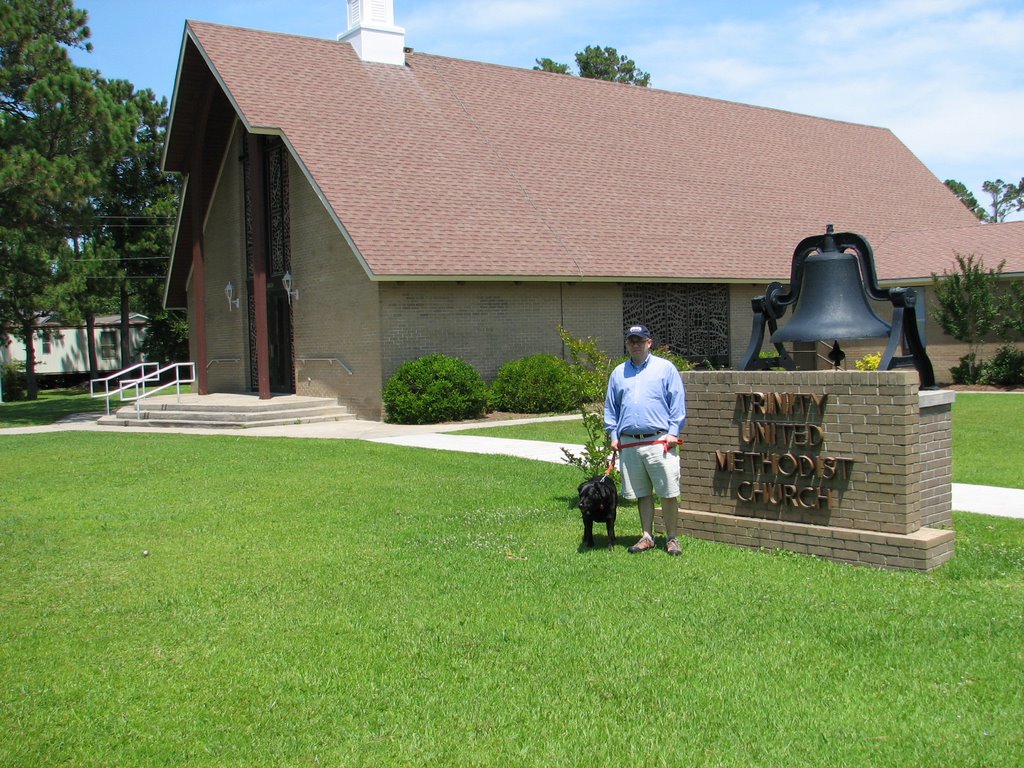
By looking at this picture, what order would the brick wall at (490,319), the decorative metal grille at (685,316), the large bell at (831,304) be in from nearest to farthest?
1. the large bell at (831,304)
2. the brick wall at (490,319)
3. the decorative metal grille at (685,316)

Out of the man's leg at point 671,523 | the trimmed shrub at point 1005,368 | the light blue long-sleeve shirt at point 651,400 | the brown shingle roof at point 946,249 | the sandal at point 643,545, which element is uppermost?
the brown shingle roof at point 946,249

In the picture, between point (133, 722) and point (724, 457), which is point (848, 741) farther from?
point (724, 457)

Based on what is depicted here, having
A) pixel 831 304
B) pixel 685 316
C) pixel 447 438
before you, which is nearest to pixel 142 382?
pixel 447 438

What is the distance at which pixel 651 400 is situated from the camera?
7.91 meters

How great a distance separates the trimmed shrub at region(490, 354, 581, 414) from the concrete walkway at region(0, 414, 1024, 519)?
66 centimetres

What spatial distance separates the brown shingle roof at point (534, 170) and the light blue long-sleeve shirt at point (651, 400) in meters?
12.3

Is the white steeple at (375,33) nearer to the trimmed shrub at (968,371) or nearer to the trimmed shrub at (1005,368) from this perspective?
the trimmed shrub at (968,371)

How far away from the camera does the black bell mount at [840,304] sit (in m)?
8.25

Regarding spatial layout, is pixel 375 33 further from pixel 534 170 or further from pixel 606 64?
pixel 606 64

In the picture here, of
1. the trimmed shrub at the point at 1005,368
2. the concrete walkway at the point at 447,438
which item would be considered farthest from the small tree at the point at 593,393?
the trimmed shrub at the point at 1005,368

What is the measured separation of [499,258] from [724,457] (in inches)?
536

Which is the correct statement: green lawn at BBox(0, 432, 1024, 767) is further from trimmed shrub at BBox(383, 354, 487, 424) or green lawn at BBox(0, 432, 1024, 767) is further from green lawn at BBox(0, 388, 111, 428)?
green lawn at BBox(0, 388, 111, 428)

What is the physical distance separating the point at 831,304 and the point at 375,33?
20508mm

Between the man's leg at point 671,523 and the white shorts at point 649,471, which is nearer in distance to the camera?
the white shorts at point 649,471
